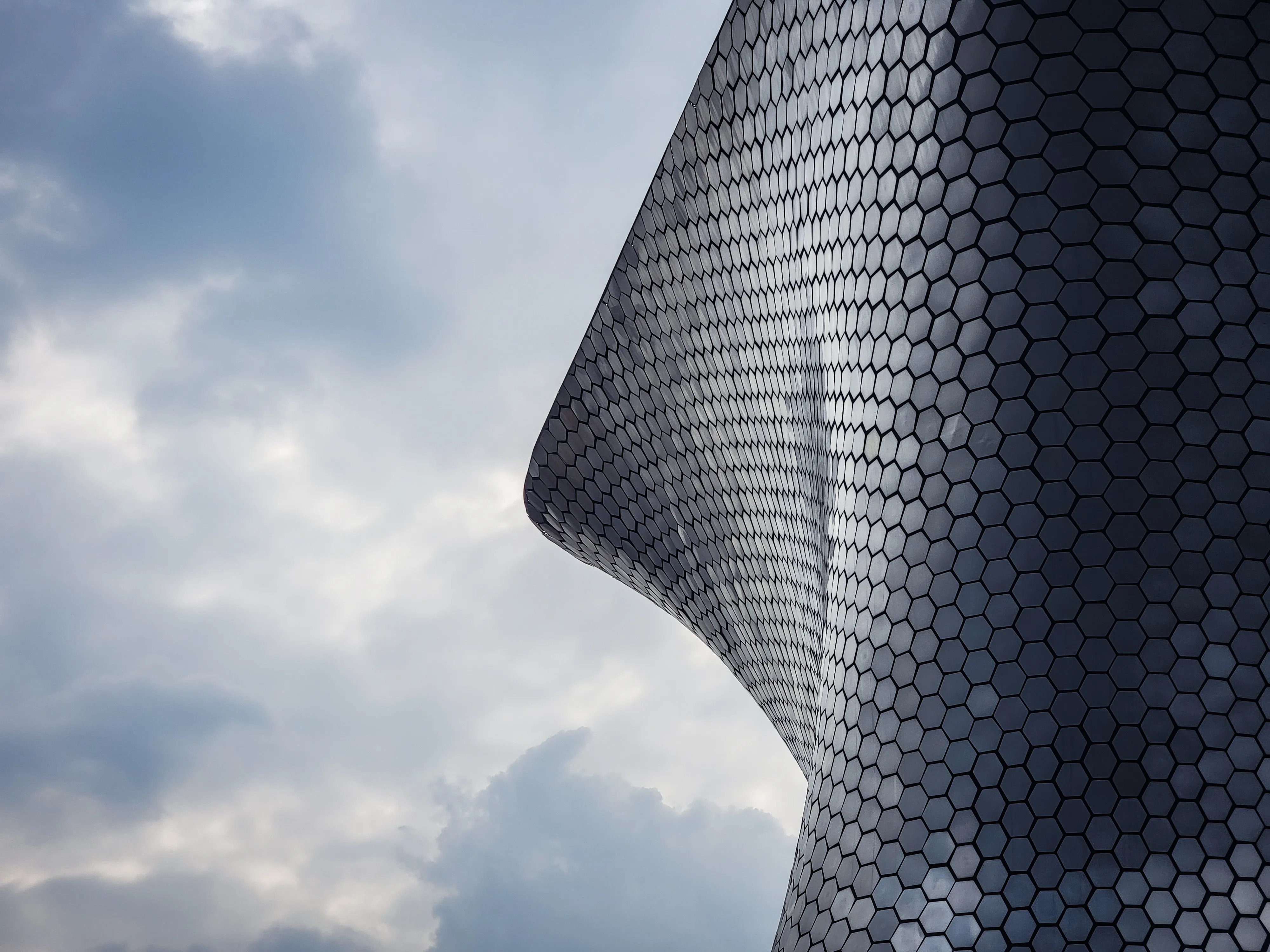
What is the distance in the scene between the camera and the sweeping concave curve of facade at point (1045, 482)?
761cm

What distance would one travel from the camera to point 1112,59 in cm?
840

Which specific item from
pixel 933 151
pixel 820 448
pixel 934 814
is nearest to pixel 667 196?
pixel 820 448

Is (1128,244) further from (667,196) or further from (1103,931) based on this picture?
(667,196)

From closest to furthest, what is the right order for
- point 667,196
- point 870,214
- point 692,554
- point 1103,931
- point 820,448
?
1. point 1103,931
2. point 870,214
3. point 820,448
4. point 667,196
5. point 692,554

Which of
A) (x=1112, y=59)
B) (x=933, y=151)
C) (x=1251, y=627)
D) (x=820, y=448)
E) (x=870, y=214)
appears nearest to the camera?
(x=1251, y=627)

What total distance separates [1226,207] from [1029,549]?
2.86 meters

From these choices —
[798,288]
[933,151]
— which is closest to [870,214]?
[933,151]

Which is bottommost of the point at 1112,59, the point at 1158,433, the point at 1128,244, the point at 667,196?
the point at 1158,433

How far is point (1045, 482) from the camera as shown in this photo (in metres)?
8.32

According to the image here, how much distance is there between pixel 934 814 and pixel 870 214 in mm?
4855

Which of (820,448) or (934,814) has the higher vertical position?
(820,448)

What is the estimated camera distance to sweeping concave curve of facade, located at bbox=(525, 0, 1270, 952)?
25.0 ft

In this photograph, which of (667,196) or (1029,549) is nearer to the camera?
(1029,549)

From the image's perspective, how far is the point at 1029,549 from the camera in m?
8.32
